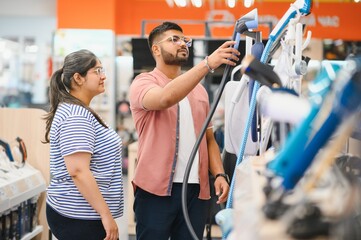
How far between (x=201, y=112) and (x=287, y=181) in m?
1.55

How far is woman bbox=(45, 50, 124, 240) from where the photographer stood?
201 centimetres

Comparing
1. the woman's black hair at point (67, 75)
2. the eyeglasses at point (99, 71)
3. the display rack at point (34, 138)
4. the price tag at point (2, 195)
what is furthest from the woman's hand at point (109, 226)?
the display rack at point (34, 138)

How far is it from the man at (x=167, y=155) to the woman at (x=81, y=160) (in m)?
0.13

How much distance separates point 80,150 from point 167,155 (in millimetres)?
381

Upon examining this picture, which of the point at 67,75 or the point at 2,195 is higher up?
the point at 67,75

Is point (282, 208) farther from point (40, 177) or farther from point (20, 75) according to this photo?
point (20, 75)

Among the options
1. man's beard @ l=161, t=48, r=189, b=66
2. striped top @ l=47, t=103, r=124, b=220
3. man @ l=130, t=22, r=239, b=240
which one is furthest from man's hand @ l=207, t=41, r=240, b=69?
striped top @ l=47, t=103, r=124, b=220

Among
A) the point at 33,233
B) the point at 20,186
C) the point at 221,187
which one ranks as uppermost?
the point at 221,187

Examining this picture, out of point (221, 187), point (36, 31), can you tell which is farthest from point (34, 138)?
point (36, 31)

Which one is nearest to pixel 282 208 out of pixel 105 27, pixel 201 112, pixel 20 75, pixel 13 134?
pixel 201 112

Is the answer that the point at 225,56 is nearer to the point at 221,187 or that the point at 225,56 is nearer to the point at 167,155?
the point at 167,155

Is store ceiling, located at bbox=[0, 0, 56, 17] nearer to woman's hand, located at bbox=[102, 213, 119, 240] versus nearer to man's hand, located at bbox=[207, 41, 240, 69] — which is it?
woman's hand, located at bbox=[102, 213, 119, 240]

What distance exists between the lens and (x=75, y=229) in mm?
2080

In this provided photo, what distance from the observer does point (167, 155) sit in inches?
84.6
